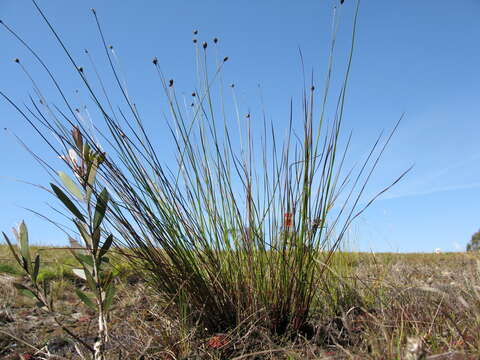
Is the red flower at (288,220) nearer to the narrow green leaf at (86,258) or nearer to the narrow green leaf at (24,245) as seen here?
the narrow green leaf at (86,258)

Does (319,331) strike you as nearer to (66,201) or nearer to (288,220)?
(288,220)

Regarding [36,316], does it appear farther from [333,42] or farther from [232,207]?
[333,42]

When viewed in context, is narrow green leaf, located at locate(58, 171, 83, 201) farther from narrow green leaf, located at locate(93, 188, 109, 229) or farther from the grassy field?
the grassy field

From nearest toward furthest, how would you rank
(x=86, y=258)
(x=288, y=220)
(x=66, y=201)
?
(x=66, y=201) → (x=86, y=258) → (x=288, y=220)

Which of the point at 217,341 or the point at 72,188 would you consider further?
the point at 217,341

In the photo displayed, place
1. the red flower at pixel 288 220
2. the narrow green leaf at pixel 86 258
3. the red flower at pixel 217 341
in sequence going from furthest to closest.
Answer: the red flower at pixel 288 220 → the red flower at pixel 217 341 → the narrow green leaf at pixel 86 258

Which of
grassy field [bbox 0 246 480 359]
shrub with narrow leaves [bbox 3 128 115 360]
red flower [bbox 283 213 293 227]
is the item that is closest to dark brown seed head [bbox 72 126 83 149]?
shrub with narrow leaves [bbox 3 128 115 360]

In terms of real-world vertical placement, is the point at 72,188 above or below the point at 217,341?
above

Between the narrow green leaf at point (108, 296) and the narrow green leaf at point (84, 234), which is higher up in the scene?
the narrow green leaf at point (84, 234)

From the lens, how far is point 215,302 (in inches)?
75.2

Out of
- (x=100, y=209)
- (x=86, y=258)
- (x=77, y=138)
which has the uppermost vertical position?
(x=77, y=138)

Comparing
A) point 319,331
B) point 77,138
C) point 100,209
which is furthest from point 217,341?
point 77,138

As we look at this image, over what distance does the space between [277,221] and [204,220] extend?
14.7 inches

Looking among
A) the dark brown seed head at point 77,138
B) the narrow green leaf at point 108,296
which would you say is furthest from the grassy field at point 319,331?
the dark brown seed head at point 77,138
